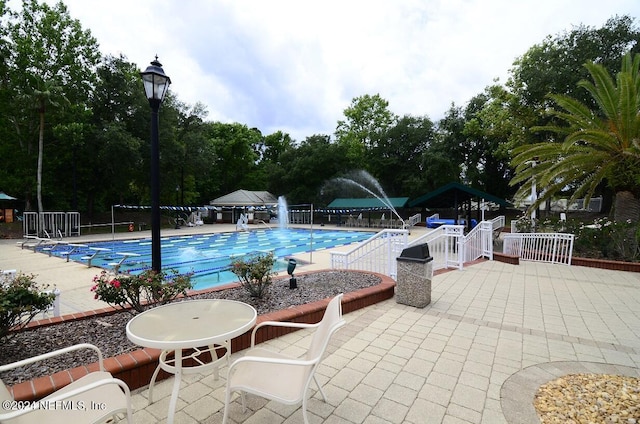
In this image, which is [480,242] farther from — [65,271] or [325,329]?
[65,271]

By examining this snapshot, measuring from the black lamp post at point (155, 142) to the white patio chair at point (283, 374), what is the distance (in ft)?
8.92

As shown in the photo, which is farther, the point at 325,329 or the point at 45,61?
the point at 45,61

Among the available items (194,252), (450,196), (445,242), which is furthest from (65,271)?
(450,196)

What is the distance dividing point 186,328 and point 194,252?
12.8 m

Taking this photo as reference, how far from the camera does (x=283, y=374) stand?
83.7 inches

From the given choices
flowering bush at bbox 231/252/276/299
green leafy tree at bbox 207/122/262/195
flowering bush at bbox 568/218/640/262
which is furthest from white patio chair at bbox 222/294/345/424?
green leafy tree at bbox 207/122/262/195

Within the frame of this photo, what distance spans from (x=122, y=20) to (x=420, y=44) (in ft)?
34.4

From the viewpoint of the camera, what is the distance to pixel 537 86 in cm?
1834

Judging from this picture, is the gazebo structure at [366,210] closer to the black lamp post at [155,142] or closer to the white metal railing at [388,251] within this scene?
the white metal railing at [388,251]

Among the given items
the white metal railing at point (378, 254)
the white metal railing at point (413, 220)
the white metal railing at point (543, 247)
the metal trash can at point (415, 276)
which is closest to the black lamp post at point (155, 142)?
the metal trash can at point (415, 276)

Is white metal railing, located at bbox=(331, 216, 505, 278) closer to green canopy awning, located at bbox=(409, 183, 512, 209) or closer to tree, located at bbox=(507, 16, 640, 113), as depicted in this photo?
green canopy awning, located at bbox=(409, 183, 512, 209)

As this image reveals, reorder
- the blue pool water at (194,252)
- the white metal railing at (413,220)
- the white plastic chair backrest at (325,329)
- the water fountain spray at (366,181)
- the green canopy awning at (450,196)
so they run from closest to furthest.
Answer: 1. the white plastic chair backrest at (325,329)
2. the blue pool water at (194,252)
3. the green canopy awning at (450,196)
4. the white metal railing at (413,220)
5. the water fountain spray at (366,181)

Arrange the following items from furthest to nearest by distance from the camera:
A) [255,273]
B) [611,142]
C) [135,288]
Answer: [611,142] < [255,273] < [135,288]

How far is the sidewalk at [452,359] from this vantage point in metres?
2.29
